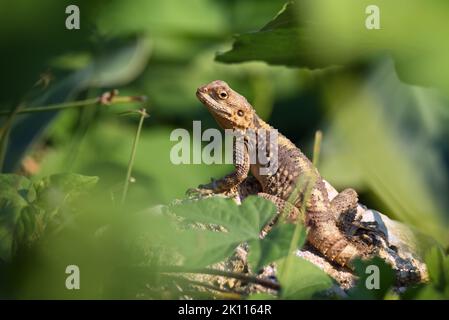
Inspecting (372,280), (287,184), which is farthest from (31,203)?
(287,184)

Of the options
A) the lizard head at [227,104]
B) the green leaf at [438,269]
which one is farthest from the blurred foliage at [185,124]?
the lizard head at [227,104]

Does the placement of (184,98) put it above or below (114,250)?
below

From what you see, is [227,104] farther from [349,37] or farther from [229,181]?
[349,37]

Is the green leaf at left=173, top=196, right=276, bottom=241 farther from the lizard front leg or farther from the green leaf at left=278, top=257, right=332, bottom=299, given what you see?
the lizard front leg
